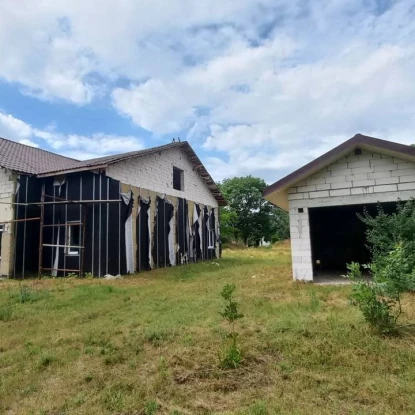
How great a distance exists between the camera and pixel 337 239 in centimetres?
A: 1323

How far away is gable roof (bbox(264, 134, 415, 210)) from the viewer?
23.6ft

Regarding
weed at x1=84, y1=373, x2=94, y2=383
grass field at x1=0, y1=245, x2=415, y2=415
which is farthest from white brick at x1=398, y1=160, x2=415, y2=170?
weed at x1=84, y1=373, x2=94, y2=383

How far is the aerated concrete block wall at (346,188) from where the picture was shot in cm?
771

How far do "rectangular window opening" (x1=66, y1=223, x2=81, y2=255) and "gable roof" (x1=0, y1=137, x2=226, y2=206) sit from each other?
207 cm

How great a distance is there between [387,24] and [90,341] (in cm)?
934

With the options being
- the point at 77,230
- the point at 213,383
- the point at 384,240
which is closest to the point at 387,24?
the point at 384,240

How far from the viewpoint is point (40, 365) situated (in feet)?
12.7

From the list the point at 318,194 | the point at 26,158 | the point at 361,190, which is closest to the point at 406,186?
the point at 361,190

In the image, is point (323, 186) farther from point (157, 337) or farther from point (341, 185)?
point (157, 337)

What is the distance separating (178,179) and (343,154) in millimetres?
9997

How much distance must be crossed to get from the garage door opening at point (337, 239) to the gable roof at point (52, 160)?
303 inches

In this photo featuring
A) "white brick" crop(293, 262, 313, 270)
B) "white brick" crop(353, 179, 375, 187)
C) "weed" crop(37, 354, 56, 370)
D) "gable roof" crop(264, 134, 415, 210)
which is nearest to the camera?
"weed" crop(37, 354, 56, 370)

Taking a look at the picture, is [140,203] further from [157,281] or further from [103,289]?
[103,289]

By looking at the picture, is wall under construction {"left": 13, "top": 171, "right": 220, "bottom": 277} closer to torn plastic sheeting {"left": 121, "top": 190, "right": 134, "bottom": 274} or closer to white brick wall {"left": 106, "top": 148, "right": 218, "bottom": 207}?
torn plastic sheeting {"left": 121, "top": 190, "right": 134, "bottom": 274}
